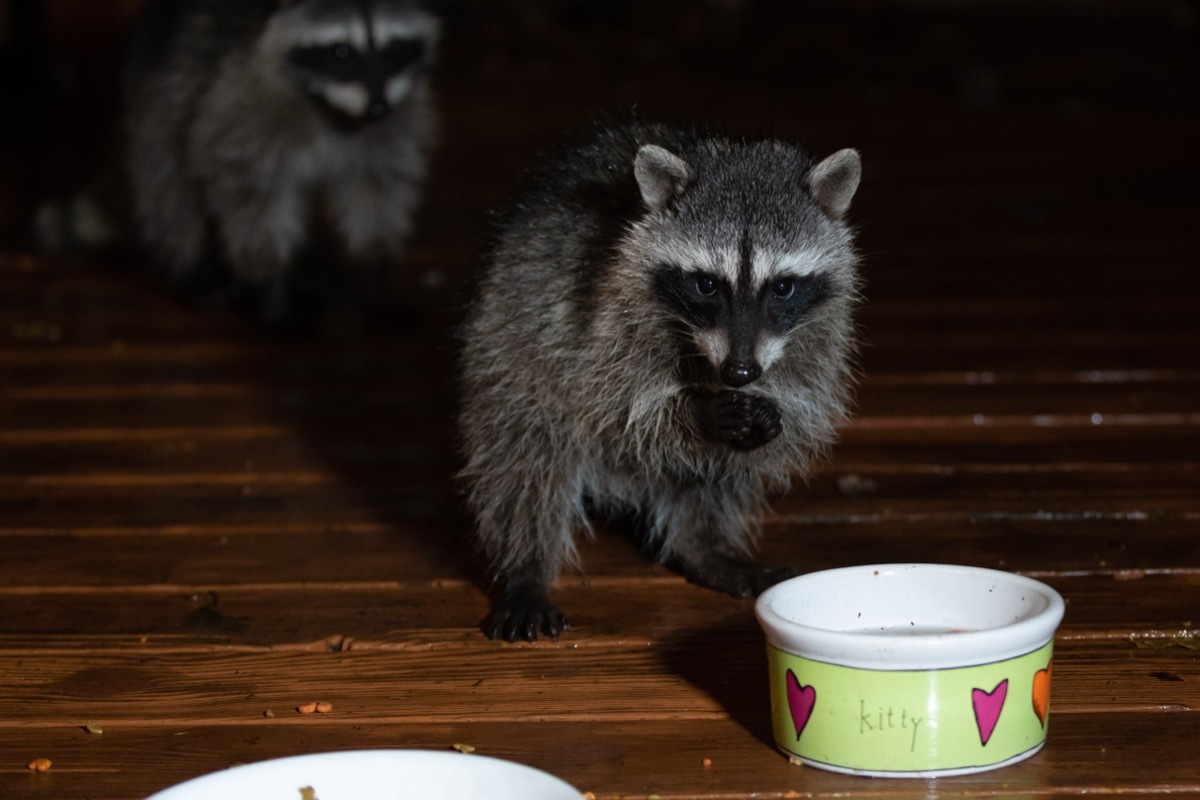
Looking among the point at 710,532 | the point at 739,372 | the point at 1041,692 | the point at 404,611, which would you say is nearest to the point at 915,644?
the point at 1041,692

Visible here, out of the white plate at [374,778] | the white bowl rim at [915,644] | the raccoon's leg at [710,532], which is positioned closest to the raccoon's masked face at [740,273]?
the raccoon's leg at [710,532]

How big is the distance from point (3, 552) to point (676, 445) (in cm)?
108

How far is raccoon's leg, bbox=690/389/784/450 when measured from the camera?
84.1 inches

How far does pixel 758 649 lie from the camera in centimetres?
205

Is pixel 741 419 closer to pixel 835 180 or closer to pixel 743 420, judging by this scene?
pixel 743 420

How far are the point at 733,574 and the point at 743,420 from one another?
267 millimetres

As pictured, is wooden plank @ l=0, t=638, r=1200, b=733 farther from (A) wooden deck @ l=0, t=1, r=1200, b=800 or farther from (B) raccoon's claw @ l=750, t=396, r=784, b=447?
(B) raccoon's claw @ l=750, t=396, r=784, b=447

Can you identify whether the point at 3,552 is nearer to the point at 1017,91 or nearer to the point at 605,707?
the point at 605,707

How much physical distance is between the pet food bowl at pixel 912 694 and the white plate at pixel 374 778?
0.32 m

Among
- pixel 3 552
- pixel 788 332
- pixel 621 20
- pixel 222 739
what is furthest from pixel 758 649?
pixel 621 20

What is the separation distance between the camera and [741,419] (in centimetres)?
213

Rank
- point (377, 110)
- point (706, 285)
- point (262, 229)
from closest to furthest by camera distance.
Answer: point (706, 285) → point (377, 110) → point (262, 229)

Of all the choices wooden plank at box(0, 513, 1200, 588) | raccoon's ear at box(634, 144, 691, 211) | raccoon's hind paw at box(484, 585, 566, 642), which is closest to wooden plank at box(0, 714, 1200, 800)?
raccoon's hind paw at box(484, 585, 566, 642)

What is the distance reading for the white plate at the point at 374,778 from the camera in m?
1.48
